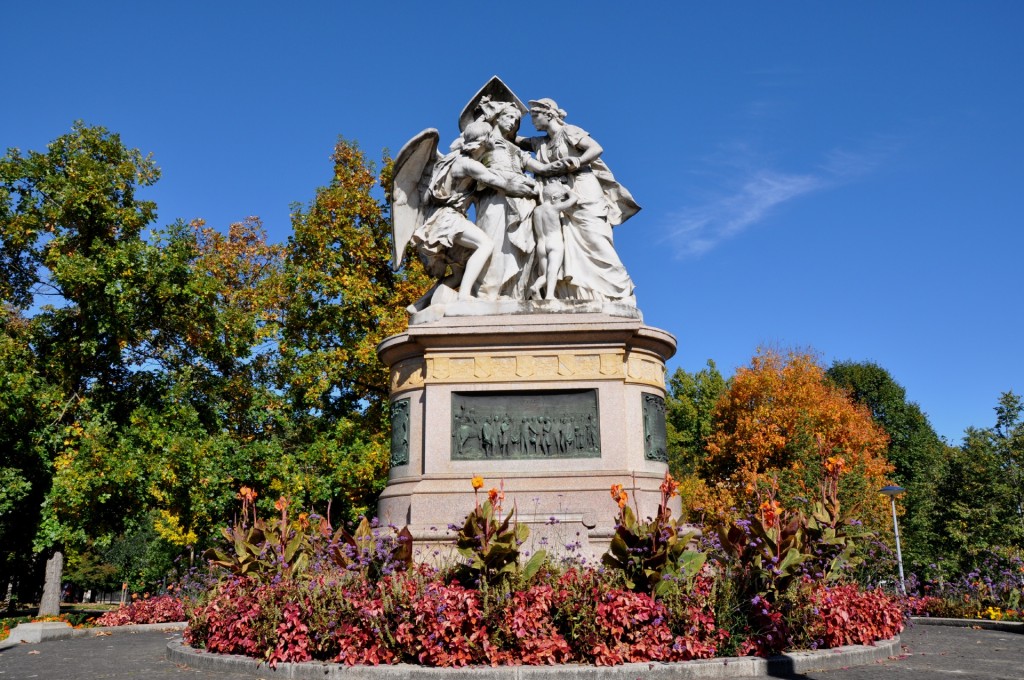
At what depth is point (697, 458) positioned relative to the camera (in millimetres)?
40781

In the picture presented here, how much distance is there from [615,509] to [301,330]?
1590 centimetres

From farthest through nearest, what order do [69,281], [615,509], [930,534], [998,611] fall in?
1. [930,534]
2. [69,281]
3. [998,611]
4. [615,509]

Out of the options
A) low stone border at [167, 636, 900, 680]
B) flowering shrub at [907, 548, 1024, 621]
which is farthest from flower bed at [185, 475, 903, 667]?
flowering shrub at [907, 548, 1024, 621]

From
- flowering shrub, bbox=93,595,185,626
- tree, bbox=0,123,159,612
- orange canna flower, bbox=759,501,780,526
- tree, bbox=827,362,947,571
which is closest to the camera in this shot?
orange canna flower, bbox=759,501,780,526

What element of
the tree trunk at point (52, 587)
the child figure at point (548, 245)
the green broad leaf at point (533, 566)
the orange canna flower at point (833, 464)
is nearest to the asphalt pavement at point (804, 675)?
the orange canna flower at point (833, 464)

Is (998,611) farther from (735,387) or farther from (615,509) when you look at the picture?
(735,387)

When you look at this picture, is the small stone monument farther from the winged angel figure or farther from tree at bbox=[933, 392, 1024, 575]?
tree at bbox=[933, 392, 1024, 575]

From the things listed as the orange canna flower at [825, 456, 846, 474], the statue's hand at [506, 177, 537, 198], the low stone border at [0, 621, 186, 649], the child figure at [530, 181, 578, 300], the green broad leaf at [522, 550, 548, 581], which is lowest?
the low stone border at [0, 621, 186, 649]

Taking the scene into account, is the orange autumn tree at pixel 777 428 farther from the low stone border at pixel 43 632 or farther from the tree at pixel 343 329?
the low stone border at pixel 43 632

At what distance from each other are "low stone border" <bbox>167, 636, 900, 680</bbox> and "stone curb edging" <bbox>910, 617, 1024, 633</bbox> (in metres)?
4.60

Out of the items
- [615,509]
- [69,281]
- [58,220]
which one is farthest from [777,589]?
[58,220]

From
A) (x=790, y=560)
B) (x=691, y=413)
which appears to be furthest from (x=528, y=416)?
(x=691, y=413)

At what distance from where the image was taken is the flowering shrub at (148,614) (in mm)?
13164

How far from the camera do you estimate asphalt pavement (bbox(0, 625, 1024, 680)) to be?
21.9 feet
